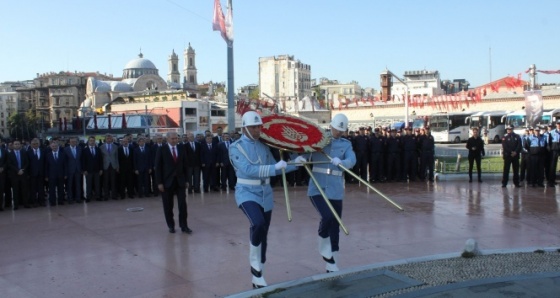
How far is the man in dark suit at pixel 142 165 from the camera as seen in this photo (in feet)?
44.7

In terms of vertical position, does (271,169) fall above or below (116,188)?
above

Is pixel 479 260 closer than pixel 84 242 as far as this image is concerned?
Yes

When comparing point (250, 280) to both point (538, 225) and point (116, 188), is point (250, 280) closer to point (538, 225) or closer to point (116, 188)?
point (538, 225)

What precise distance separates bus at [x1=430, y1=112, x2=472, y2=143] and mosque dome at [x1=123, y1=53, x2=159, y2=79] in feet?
330

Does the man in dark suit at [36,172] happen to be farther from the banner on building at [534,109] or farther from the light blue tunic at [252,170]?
the banner on building at [534,109]

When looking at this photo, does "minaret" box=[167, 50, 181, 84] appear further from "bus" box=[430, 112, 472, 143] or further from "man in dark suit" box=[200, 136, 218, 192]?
"man in dark suit" box=[200, 136, 218, 192]

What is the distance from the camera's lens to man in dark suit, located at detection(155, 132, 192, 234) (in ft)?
30.5

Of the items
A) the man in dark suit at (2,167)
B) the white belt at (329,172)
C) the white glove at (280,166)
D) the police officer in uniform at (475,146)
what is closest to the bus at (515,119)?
the police officer in uniform at (475,146)

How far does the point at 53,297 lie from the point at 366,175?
38.1ft

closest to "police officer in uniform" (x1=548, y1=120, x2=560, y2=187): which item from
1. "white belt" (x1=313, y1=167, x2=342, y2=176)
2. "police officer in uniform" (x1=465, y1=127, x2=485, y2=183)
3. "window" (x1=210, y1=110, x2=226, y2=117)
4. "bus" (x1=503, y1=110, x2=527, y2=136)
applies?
"police officer in uniform" (x1=465, y1=127, x2=485, y2=183)

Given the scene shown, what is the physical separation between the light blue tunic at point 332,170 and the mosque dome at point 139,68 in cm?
13637

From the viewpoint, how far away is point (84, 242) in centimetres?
872

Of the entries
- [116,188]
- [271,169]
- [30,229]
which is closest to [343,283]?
[271,169]

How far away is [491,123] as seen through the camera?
4947cm
